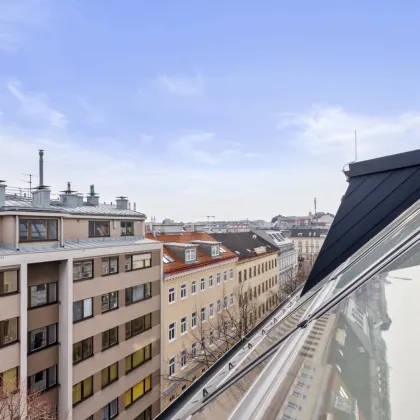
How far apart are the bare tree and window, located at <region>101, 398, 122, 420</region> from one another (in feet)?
14.0

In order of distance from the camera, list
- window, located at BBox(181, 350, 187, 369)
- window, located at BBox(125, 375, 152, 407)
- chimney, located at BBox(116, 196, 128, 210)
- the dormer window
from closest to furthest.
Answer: window, located at BBox(125, 375, 152, 407) → chimney, located at BBox(116, 196, 128, 210) → window, located at BBox(181, 350, 187, 369) → the dormer window

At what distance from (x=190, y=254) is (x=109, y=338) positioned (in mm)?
7872

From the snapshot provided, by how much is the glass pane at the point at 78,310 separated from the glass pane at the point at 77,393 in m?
3.08

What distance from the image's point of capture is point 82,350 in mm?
14953

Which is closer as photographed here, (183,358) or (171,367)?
(171,367)

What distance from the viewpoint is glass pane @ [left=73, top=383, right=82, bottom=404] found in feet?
48.0

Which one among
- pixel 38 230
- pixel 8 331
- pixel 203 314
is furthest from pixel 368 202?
pixel 203 314

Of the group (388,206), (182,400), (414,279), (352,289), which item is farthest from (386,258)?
(388,206)

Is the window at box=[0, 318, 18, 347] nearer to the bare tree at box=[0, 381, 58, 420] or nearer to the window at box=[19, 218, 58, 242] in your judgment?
the bare tree at box=[0, 381, 58, 420]

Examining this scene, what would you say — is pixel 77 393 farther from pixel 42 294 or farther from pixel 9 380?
pixel 42 294

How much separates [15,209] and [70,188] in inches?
206

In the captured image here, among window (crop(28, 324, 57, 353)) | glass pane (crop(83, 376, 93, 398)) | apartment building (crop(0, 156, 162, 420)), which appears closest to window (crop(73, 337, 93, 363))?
apartment building (crop(0, 156, 162, 420))

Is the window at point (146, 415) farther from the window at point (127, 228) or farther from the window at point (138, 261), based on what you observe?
the window at point (127, 228)

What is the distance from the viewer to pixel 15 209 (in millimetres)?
12578
